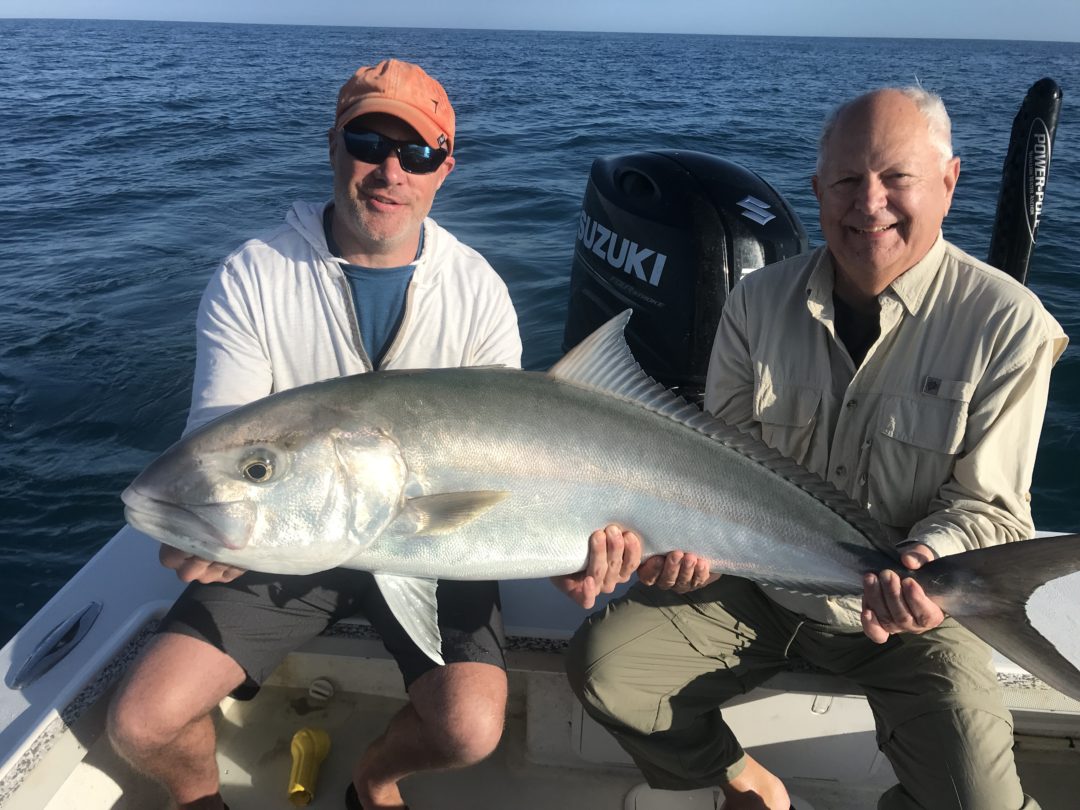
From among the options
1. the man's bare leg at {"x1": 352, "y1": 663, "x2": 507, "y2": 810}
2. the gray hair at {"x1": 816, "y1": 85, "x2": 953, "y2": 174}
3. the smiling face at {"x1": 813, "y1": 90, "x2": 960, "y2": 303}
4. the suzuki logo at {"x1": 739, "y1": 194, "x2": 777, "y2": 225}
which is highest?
the gray hair at {"x1": 816, "y1": 85, "x2": 953, "y2": 174}

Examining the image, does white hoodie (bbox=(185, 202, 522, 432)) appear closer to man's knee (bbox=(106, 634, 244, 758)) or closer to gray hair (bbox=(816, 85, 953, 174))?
man's knee (bbox=(106, 634, 244, 758))

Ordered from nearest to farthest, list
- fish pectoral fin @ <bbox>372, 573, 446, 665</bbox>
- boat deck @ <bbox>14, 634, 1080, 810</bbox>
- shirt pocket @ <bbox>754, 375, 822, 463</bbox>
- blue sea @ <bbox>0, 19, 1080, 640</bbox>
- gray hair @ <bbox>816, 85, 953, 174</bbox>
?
1. fish pectoral fin @ <bbox>372, 573, 446, 665</bbox>
2. gray hair @ <bbox>816, 85, 953, 174</bbox>
3. shirt pocket @ <bbox>754, 375, 822, 463</bbox>
4. boat deck @ <bbox>14, 634, 1080, 810</bbox>
5. blue sea @ <bbox>0, 19, 1080, 640</bbox>

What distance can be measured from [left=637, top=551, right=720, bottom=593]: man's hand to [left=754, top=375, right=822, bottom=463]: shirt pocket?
20.3 inches

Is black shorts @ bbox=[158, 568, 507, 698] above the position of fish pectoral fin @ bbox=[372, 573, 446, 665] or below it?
below

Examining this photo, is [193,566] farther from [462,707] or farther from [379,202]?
[379,202]

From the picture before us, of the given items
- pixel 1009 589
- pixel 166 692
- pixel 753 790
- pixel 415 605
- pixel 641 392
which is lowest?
pixel 753 790

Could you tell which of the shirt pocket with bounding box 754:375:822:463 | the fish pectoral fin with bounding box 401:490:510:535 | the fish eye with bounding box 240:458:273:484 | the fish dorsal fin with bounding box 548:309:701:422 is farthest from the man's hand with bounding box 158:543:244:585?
the shirt pocket with bounding box 754:375:822:463

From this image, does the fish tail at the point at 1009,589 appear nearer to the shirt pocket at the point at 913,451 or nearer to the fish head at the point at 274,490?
the shirt pocket at the point at 913,451

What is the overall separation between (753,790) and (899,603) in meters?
0.86

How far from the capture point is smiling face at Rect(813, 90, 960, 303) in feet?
7.27

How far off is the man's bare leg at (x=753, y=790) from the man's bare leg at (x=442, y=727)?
751 millimetres

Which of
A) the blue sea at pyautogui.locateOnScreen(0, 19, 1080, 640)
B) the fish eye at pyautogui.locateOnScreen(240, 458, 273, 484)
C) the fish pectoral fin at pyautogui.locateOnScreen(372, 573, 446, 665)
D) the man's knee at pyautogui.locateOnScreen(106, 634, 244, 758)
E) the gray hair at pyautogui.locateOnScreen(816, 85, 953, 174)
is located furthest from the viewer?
the blue sea at pyautogui.locateOnScreen(0, 19, 1080, 640)

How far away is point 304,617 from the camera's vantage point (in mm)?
2408

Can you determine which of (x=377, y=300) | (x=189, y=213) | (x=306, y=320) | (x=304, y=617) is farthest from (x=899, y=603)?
(x=189, y=213)
